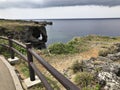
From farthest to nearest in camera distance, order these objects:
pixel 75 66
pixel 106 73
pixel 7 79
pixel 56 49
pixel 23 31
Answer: pixel 23 31 < pixel 56 49 < pixel 75 66 < pixel 106 73 < pixel 7 79

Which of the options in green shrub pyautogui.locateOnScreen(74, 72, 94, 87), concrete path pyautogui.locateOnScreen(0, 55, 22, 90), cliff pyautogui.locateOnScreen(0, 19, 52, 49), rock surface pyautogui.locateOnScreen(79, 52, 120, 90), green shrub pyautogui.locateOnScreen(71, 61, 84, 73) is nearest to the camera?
concrete path pyautogui.locateOnScreen(0, 55, 22, 90)

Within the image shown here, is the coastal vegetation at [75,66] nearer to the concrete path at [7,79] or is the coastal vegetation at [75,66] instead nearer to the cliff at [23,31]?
the concrete path at [7,79]

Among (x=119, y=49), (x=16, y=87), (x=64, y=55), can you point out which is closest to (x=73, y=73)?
(x=16, y=87)

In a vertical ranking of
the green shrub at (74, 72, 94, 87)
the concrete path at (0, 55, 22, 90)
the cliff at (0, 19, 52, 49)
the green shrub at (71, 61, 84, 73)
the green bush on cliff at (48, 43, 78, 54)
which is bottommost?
the cliff at (0, 19, 52, 49)

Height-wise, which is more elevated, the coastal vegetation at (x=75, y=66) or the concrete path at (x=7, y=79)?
the concrete path at (x=7, y=79)

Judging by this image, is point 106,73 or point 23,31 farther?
point 23,31

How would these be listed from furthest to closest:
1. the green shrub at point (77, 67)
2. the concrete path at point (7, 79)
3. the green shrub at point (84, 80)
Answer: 1. the green shrub at point (77, 67)
2. the green shrub at point (84, 80)
3. the concrete path at point (7, 79)

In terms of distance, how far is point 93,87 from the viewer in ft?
28.8

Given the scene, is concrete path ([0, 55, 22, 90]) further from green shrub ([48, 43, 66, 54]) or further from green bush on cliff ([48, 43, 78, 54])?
green bush on cliff ([48, 43, 78, 54])

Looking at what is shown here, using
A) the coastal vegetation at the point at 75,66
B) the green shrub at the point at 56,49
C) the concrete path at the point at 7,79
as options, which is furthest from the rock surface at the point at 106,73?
the green shrub at the point at 56,49

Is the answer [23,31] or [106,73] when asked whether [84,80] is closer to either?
[106,73]

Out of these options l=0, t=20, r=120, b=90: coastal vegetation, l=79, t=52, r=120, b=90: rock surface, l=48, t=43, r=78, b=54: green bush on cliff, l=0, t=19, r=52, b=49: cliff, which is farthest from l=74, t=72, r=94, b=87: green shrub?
l=0, t=19, r=52, b=49: cliff

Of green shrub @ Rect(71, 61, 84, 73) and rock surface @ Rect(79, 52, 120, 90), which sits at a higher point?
rock surface @ Rect(79, 52, 120, 90)

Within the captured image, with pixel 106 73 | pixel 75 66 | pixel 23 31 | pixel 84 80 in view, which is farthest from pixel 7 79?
pixel 23 31
